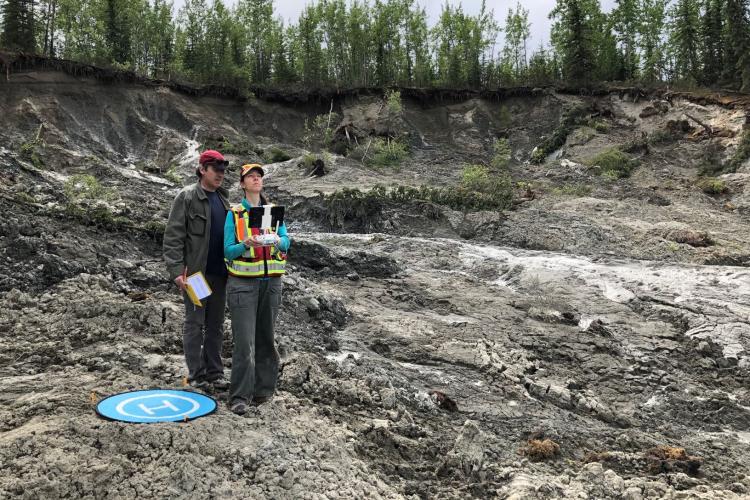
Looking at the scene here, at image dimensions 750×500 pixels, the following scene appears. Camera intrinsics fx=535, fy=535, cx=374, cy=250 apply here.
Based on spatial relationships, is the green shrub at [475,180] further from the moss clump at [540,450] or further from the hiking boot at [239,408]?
the hiking boot at [239,408]

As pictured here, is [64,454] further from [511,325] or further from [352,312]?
[511,325]

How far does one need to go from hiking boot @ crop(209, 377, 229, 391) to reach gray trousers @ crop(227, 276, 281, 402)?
33 centimetres

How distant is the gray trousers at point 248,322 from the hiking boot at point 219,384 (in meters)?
0.33

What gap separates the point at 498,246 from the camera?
48.8 feet

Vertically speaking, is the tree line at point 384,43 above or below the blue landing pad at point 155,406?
above

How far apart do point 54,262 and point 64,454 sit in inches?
205

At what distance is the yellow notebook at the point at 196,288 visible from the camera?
445 cm

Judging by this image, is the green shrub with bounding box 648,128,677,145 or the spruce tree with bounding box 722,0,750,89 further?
the spruce tree with bounding box 722,0,750,89

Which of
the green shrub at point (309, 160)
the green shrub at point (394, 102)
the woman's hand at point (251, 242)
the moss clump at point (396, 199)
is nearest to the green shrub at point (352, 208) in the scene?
the moss clump at point (396, 199)

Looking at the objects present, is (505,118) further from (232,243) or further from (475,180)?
(232,243)

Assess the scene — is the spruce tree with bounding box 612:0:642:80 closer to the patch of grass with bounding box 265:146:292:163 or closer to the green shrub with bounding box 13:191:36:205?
the patch of grass with bounding box 265:146:292:163

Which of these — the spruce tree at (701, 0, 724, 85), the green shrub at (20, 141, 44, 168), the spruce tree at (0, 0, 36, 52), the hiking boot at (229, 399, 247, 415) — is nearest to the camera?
the hiking boot at (229, 399, 247, 415)

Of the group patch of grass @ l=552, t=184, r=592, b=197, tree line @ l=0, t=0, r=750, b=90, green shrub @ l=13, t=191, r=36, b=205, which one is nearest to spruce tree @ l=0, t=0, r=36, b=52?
tree line @ l=0, t=0, r=750, b=90

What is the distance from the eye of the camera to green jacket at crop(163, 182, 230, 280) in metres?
4.56
